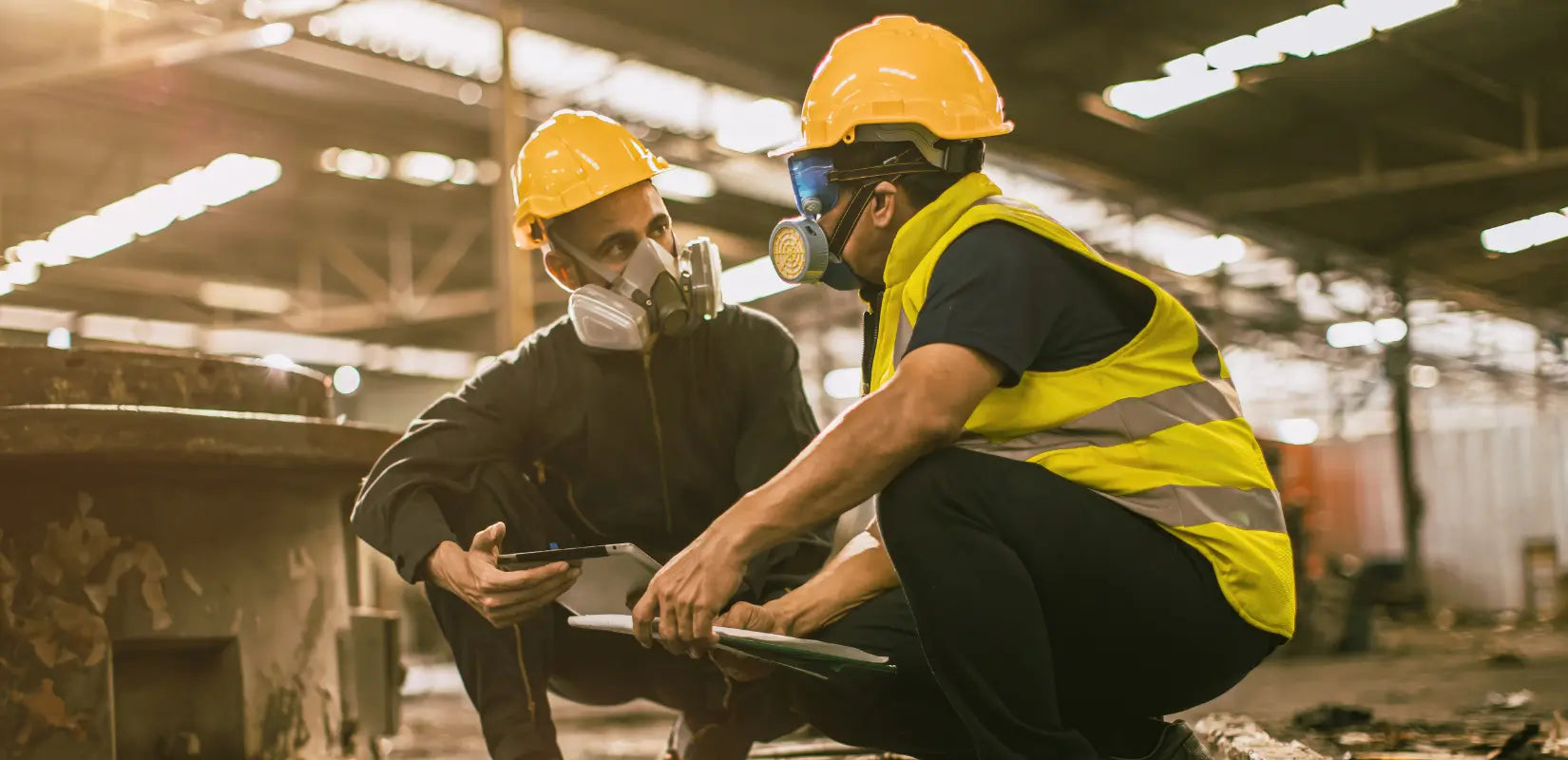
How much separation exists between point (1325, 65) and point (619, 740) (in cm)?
716

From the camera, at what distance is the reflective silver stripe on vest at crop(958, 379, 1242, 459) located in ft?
5.69

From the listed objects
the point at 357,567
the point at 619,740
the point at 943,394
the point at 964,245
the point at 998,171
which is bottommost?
the point at 619,740

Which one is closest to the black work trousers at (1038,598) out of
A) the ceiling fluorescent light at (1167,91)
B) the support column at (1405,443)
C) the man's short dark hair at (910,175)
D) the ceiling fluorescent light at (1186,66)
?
the man's short dark hair at (910,175)

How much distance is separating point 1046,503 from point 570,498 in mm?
1197

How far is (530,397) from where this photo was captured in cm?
262

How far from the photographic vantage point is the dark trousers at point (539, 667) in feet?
7.89

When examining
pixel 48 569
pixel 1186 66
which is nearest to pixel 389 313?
pixel 1186 66

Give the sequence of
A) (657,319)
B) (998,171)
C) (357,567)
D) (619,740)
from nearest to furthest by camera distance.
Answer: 1. (657,319)
2. (357,567)
3. (619,740)
4. (998,171)

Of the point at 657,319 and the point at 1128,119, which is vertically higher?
the point at 1128,119

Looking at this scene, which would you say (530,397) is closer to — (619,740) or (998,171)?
(619,740)

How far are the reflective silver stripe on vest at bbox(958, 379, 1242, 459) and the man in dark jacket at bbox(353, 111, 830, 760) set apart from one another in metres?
0.81

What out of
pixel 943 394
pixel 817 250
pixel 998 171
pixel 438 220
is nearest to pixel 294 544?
pixel 817 250

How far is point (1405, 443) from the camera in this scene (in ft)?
47.1

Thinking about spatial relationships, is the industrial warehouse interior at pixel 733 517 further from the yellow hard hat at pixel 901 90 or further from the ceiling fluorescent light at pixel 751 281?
the ceiling fluorescent light at pixel 751 281
